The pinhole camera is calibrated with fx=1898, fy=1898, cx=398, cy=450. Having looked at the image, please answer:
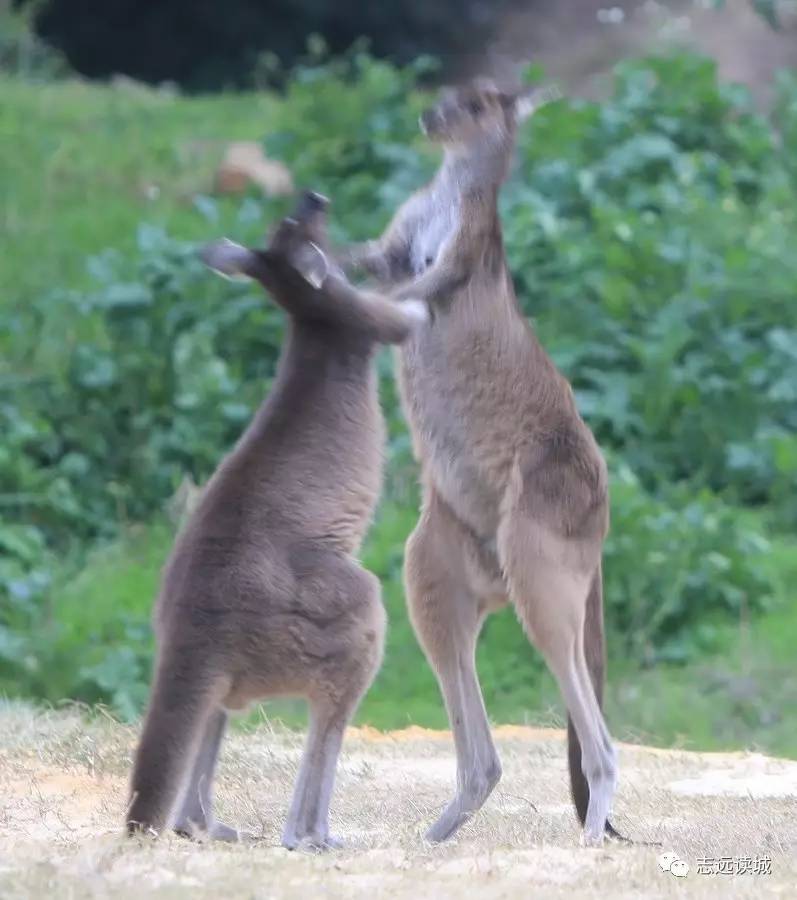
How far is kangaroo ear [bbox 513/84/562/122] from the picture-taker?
596 cm

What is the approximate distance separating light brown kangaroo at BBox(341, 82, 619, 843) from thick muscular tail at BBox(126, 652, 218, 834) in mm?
931

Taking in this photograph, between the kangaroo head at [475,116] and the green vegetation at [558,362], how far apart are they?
3225 millimetres

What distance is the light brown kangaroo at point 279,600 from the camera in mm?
4566

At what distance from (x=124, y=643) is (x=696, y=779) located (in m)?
3.42

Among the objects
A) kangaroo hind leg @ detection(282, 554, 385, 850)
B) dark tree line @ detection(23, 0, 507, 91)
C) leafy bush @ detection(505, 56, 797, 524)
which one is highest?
dark tree line @ detection(23, 0, 507, 91)

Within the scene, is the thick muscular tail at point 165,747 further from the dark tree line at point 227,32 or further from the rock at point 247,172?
the dark tree line at point 227,32

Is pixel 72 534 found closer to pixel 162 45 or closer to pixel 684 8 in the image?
pixel 684 8

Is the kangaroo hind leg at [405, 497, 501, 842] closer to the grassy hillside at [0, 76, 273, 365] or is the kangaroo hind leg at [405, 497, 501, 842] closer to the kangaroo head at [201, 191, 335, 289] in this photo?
the kangaroo head at [201, 191, 335, 289]

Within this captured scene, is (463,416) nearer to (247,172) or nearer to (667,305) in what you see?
(667,305)

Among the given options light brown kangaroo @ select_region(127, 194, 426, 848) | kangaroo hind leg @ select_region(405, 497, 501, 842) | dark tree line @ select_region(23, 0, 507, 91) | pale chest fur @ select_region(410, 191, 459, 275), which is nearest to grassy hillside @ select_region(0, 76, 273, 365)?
dark tree line @ select_region(23, 0, 507, 91)

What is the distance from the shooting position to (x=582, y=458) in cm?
536

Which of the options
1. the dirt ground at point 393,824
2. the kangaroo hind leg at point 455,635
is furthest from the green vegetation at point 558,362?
the kangaroo hind leg at point 455,635

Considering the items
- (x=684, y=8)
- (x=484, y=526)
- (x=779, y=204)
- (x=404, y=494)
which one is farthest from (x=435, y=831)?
(x=684, y=8)

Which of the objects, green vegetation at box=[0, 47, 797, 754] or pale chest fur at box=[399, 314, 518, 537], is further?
green vegetation at box=[0, 47, 797, 754]
